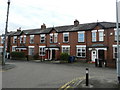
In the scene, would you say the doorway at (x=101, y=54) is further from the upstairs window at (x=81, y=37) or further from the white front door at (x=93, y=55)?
the upstairs window at (x=81, y=37)

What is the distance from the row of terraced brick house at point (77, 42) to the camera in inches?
765

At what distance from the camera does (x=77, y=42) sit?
2242 cm

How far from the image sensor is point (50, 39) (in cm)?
2572

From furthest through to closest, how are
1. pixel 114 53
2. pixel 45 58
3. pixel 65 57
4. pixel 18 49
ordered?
pixel 18 49 < pixel 45 58 < pixel 65 57 < pixel 114 53

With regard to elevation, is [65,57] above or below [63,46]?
below

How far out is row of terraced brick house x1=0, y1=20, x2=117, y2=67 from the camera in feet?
63.7

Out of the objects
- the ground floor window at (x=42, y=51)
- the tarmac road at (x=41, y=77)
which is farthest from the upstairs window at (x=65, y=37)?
the tarmac road at (x=41, y=77)

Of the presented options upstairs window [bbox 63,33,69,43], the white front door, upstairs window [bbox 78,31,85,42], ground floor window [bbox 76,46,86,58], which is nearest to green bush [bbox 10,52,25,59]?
upstairs window [bbox 63,33,69,43]

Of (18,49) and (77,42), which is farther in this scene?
(18,49)

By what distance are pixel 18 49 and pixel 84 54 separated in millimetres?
17680

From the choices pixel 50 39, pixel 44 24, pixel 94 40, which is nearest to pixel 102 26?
pixel 94 40

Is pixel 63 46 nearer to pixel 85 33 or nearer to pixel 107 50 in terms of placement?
pixel 85 33

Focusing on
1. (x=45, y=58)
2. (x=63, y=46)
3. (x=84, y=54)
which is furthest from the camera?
(x=45, y=58)

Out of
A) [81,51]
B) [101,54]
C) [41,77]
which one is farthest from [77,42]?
[41,77]
